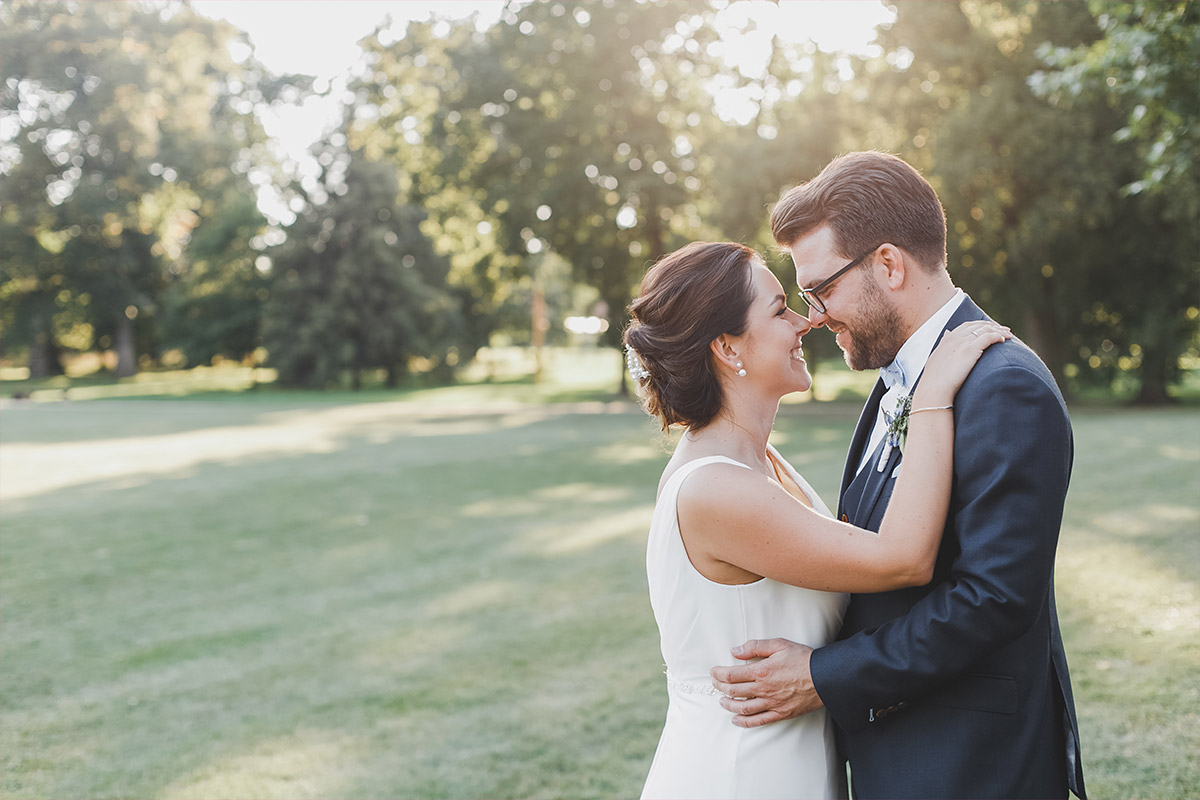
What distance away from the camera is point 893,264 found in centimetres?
242

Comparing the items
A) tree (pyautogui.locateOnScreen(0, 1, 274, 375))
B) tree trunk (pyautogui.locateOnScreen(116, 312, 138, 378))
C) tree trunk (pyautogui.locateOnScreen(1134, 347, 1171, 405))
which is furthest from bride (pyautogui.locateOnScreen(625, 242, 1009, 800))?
tree trunk (pyautogui.locateOnScreen(116, 312, 138, 378))

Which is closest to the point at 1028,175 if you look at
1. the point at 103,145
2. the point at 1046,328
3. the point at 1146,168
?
the point at 1146,168

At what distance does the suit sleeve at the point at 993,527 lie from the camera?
2076 mm

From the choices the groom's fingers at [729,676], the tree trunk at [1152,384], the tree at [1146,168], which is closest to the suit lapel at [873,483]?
the groom's fingers at [729,676]

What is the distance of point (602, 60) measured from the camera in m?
31.2

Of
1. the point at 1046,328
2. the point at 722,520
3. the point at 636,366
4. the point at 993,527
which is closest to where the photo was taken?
the point at 993,527

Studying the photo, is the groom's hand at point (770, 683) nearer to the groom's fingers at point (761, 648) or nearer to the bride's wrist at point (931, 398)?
the groom's fingers at point (761, 648)

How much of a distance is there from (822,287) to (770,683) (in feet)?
3.26

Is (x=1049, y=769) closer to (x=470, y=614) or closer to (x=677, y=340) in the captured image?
(x=677, y=340)

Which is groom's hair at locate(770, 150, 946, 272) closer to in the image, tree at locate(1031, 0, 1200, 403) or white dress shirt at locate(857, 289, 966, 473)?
white dress shirt at locate(857, 289, 966, 473)

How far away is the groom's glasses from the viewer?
7.99ft

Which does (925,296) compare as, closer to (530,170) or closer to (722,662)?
(722,662)

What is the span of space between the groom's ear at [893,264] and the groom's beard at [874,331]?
4 centimetres

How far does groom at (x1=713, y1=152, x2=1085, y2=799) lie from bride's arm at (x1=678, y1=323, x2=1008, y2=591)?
0.14 ft
